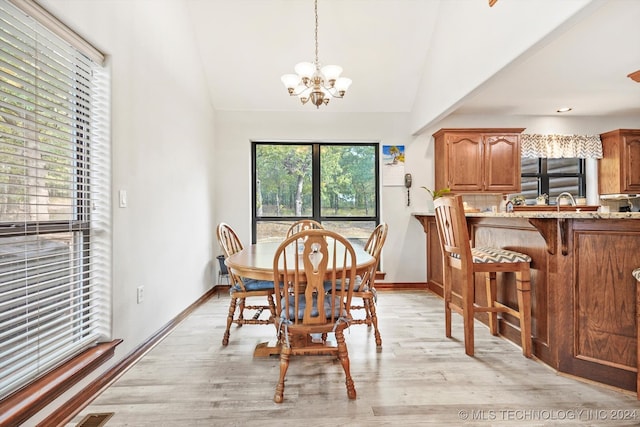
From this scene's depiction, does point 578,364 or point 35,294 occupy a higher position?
point 35,294

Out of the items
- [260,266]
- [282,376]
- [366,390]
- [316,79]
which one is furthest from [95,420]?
[316,79]

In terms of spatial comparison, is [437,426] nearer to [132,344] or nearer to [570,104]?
[132,344]

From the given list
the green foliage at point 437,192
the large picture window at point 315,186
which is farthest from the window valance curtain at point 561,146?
the large picture window at point 315,186

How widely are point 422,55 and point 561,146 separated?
251 centimetres

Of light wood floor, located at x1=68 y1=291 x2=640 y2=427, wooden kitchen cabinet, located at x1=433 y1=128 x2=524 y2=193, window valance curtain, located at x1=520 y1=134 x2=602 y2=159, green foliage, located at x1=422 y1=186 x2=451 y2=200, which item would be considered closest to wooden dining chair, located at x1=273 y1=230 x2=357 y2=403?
light wood floor, located at x1=68 y1=291 x2=640 y2=427

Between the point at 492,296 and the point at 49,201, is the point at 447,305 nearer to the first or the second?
the point at 492,296

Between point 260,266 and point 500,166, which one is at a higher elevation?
point 500,166

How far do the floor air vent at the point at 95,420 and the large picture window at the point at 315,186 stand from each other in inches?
108

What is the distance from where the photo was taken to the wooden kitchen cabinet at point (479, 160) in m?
3.87

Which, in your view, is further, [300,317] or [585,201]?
[585,201]

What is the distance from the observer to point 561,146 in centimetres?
430

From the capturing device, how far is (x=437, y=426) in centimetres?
145

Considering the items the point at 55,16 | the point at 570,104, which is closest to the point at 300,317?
the point at 55,16

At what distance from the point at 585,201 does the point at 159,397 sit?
17.8 feet
